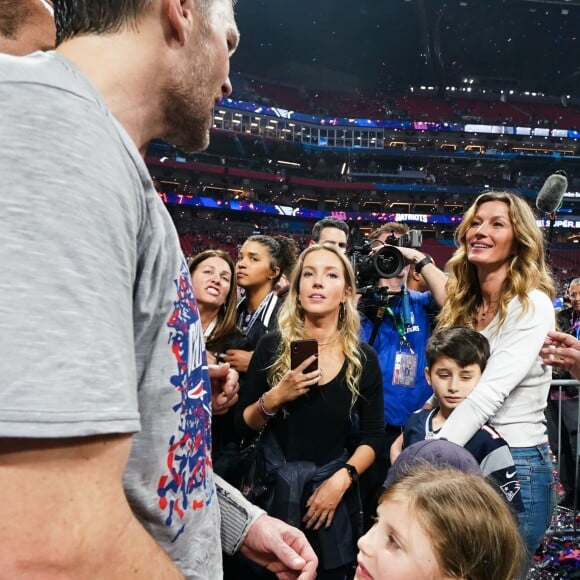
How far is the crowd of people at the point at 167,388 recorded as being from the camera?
0.40m

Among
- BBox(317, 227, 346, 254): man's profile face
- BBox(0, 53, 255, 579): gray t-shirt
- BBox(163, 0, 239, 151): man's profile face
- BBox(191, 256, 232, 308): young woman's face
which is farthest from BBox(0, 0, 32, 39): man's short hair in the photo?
BBox(317, 227, 346, 254): man's profile face

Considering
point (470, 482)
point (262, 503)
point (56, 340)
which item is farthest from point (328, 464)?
point (56, 340)

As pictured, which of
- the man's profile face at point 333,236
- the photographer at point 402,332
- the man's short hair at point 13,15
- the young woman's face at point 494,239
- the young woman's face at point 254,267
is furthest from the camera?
the man's profile face at point 333,236

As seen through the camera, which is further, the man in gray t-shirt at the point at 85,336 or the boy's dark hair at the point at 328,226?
the boy's dark hair at the point at 328,226

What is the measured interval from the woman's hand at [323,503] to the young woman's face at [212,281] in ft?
4.53

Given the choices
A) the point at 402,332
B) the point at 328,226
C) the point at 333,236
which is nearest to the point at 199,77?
the point at 402,332

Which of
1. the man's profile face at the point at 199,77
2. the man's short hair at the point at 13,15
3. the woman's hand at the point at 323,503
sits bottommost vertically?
the woman's hand at the point at 323,503

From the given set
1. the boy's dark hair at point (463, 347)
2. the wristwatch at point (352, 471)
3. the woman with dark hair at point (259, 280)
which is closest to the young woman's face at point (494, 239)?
the boy's dark hair at point (463, 347)

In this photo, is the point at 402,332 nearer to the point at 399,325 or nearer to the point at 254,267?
the point at 399,325

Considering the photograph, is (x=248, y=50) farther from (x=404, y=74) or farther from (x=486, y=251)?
(x=486, y=251)

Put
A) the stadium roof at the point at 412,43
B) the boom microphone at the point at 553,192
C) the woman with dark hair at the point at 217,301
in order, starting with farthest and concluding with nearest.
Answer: the stadium roof at the point at 412,43
the boom microphone at the point at 553,192
the woman with dark hair at the point at 217,301

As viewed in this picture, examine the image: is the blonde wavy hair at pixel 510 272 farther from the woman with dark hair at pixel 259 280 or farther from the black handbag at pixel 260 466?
the woman with dark hair at pixel 259 280

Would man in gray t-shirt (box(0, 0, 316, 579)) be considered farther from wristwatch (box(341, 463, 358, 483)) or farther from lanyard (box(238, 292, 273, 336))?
lanyard (box(238, 292, 273, 336))

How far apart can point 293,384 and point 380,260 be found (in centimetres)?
112
